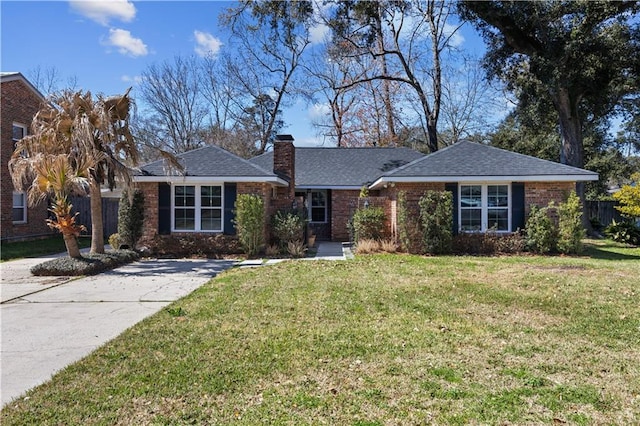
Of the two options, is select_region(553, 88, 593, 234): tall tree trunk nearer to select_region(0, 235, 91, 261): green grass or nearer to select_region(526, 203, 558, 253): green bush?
select_region(526, 203, 558, 253): green bush

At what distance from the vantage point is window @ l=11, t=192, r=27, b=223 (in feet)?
59.6

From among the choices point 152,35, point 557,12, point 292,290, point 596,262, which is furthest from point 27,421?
point 557,12

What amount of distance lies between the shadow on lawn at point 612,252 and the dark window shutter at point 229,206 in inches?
454

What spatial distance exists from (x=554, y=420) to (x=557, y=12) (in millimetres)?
20786

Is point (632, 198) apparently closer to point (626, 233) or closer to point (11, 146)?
point (626, 233)

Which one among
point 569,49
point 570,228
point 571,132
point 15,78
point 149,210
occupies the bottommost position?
point 570,228

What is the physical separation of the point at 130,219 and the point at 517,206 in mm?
12636

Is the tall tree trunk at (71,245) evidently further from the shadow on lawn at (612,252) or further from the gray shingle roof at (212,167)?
the shadow on lawn at (612,252)

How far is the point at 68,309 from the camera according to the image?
6.91 m

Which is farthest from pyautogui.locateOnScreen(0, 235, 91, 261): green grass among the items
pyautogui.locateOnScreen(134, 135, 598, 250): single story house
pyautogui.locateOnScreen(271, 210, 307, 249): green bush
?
pyautogui.locateOnScreen(271, 210, 307, 249): green bush

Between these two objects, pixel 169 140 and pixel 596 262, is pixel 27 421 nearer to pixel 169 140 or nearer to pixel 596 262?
pixel 596 262

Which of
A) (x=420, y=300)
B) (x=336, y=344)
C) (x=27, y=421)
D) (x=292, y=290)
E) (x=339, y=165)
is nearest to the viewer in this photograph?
(x=27, y=421)

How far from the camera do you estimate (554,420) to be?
10.8 feet

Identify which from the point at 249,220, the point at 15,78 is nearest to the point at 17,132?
the point at 15,78
